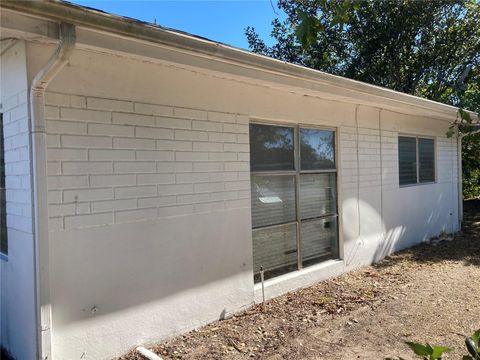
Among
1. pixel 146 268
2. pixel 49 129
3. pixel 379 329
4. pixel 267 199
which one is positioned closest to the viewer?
pixel 49 129

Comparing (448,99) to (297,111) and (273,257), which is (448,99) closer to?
(297,111)

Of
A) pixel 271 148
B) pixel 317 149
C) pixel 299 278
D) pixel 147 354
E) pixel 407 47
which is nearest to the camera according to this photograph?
pixel 147 354

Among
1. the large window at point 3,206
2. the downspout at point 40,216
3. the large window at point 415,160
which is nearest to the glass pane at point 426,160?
the large window at point 415,160

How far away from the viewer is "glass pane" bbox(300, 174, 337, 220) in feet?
18.4

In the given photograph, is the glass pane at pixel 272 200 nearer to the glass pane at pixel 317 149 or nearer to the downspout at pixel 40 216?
the glass pane at pixel 317 149

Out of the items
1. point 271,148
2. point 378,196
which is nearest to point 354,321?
point 271,148

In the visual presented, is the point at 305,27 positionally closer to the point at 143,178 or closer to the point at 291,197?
the point at 143,178

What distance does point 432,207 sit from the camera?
8664 millimetres

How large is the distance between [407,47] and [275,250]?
1017 centimetres

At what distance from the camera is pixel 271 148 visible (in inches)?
202

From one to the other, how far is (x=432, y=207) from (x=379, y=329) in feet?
17.3

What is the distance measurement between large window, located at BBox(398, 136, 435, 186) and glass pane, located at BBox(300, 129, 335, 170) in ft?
7.61

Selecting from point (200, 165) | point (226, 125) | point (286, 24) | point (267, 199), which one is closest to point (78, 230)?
point (200, 165)

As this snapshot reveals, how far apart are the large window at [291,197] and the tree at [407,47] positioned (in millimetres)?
7162
